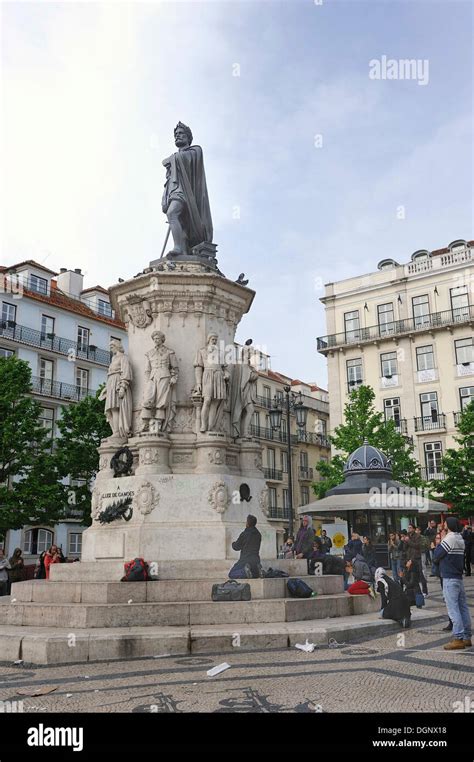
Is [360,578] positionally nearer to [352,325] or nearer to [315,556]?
[315,556]

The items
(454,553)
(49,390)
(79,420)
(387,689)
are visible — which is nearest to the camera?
(387,689)

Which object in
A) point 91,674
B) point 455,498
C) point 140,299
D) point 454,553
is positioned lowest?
point 91,674

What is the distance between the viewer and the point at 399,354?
144ft

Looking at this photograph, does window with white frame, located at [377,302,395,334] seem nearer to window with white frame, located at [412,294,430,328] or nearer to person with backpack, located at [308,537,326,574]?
window with white frame, located at [412,294,430,328]

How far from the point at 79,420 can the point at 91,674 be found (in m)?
23.9

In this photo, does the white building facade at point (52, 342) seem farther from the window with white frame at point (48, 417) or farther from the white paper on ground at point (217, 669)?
the white paper on ground at point (217, 669)

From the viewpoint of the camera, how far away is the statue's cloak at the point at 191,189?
12969 millimetres

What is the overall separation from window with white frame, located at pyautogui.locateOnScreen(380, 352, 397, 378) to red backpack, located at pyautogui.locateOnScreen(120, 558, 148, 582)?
3724 centimetres

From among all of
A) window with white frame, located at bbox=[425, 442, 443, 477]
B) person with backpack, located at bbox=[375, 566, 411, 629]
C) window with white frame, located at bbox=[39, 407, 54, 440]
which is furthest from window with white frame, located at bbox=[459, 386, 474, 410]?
person with backpack, located at bbox=[375, 566, 411, 629]

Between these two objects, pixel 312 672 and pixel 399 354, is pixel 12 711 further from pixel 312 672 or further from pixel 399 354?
pixel 399 354

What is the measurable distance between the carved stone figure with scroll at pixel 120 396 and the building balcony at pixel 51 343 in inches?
1092

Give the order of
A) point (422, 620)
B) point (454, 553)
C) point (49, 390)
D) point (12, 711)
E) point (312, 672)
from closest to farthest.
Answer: point (12, 711) → point (312, 672) → point (454, 553) → point (422, 620) → point (49, 390)
